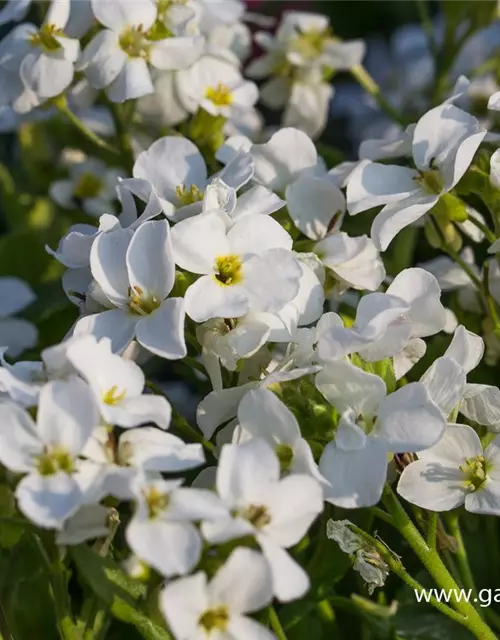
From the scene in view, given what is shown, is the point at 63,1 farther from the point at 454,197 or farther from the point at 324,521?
the point at 324,521

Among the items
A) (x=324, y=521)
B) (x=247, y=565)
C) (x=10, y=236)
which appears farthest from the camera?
(x=10, y=236)

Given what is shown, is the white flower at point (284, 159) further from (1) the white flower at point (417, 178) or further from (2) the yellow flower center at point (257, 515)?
(2) the yellow flower center at point (257, 515)

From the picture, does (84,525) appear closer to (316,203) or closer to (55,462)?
(55,462)

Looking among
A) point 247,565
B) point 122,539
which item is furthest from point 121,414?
point 122,539

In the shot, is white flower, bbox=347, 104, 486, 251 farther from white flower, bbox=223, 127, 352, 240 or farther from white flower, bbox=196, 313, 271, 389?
white flower, bbox=196, 313, 271, 389

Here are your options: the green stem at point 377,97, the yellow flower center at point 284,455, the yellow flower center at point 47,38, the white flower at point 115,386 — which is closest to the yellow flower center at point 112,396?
the white flower at point 115,386

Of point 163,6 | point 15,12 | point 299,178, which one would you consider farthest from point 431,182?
point 15,12

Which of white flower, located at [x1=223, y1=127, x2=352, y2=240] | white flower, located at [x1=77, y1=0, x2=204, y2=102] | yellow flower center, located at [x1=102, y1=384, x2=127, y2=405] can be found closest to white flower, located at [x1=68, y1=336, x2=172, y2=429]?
yellow flower center, located at [x1=102, y1=384, x2=127, y2=405]
